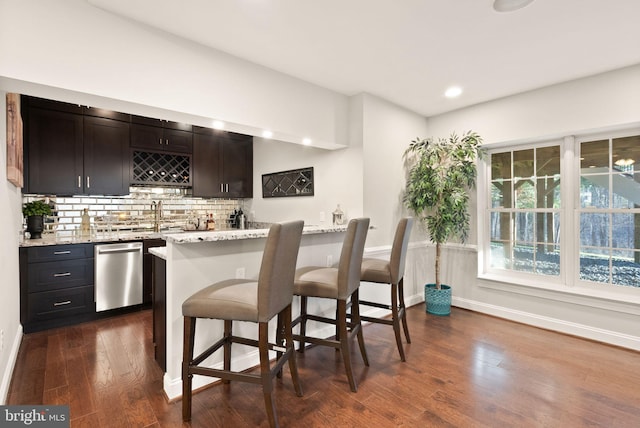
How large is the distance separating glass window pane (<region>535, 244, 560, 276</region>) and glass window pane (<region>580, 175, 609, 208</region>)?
0.54 m

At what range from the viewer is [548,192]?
3.41 metres

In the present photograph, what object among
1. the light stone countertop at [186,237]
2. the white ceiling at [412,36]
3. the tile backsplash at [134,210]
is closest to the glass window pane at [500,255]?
the white ceiling at [412,36]

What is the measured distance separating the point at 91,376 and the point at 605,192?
15.6 ft

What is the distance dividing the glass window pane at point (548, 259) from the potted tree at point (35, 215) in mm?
5500

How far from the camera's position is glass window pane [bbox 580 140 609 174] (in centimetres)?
307

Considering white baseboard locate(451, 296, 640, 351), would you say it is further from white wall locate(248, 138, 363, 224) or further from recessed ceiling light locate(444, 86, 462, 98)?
recessed ceiling light locate(444, 86, 462, 98)

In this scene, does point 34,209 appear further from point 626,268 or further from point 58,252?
point 626,268

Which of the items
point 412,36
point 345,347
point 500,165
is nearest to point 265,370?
point 345,347

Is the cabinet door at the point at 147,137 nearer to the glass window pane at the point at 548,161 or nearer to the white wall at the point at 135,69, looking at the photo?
the white wall at the point at 135,69

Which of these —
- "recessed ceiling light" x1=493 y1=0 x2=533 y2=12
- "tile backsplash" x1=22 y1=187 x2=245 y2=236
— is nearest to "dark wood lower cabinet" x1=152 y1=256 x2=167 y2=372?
"tile backsplash" x1=22 y1=187 x2=245 y2=236

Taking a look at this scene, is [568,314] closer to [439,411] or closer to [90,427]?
[439,411]

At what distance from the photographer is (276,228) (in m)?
1.62

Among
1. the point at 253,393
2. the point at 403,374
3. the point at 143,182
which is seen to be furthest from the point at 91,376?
the point at 143,182

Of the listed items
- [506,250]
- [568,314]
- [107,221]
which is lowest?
[568,314]
